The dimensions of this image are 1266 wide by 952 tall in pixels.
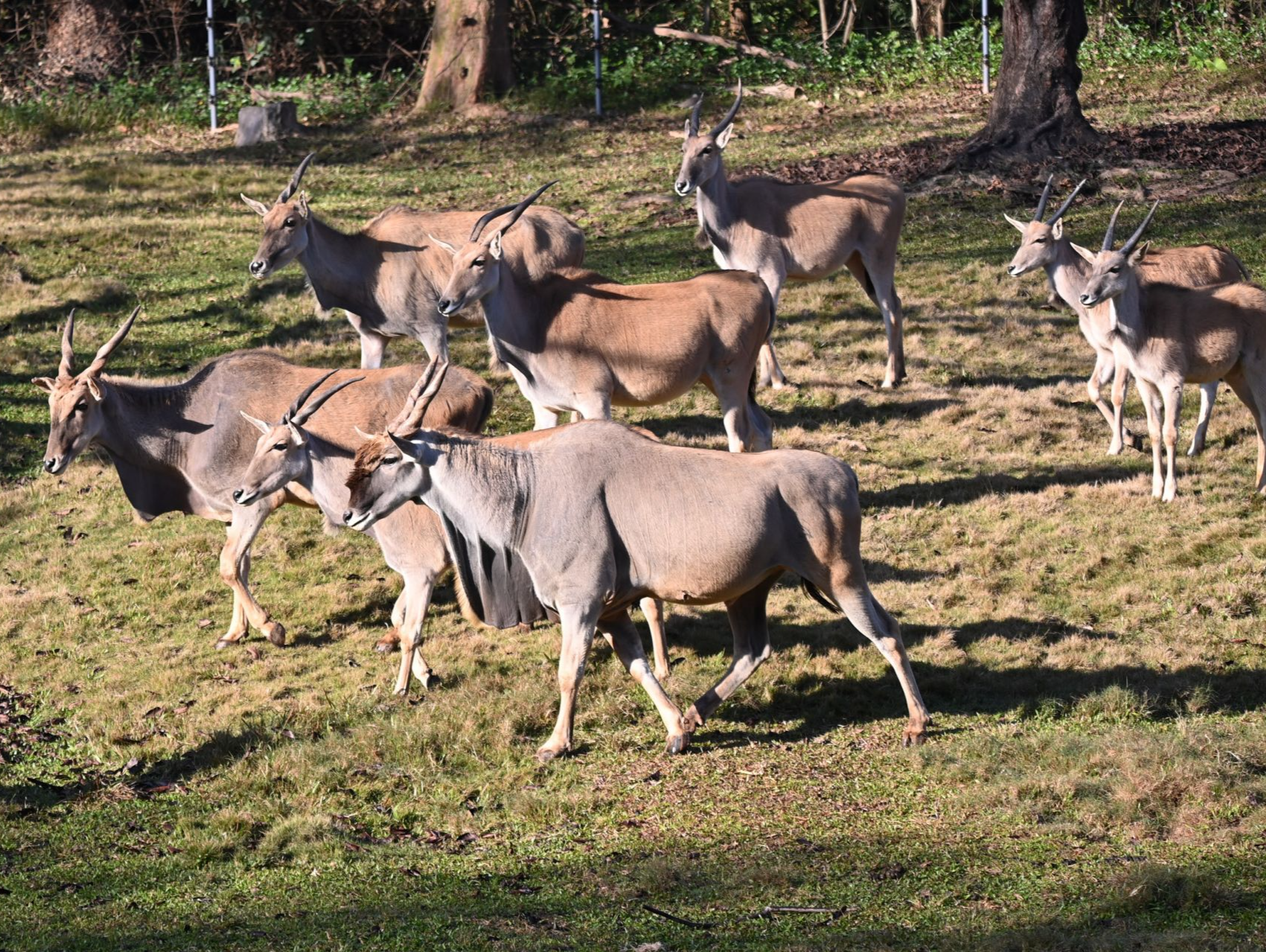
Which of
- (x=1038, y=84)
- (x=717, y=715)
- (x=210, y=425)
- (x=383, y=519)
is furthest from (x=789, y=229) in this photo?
(x=1038, y=84)

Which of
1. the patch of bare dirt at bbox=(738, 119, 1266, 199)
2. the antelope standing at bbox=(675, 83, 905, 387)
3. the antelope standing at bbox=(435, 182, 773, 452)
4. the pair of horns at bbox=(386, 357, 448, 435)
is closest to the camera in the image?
the pair of horns at bbox=(386, 357, 448, 435)

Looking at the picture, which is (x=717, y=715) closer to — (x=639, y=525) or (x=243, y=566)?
(x=639, y=525)

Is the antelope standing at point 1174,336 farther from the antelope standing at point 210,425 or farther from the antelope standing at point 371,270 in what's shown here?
the antelope standing at point 210,425

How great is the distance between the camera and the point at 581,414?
10.7m

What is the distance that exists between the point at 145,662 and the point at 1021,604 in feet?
17.1

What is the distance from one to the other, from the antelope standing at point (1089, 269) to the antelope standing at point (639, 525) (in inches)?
196

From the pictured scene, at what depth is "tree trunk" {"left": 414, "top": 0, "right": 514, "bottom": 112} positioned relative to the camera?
22516mm

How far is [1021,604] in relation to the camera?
965 cm

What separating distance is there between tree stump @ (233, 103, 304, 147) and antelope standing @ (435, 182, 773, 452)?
1157 centimetres

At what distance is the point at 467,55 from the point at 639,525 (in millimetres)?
16406

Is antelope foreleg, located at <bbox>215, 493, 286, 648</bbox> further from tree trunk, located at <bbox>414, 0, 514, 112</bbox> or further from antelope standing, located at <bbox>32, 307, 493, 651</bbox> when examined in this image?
tree trunk, located at <bbox>414, 0, 514, 112</bbox>

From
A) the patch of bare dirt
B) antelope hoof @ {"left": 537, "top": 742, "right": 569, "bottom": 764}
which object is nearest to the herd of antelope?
antelope hoof @ {"left": 537, "top": 742, "right": 569, "bottom": 764}

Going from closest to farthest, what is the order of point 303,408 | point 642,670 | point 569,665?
1. point 569,665
2. point 642,670
3. point 303,408

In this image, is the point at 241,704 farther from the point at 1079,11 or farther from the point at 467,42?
the point at 467,42
